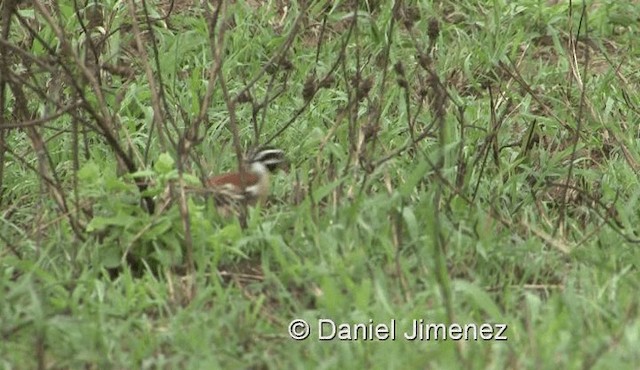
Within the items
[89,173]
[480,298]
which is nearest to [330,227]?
[480,298]

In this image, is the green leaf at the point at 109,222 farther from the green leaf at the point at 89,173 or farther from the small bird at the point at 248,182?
the small bird at the point at 248,182

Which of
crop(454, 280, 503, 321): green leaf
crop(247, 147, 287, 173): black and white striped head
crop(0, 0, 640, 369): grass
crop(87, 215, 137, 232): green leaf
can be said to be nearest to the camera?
crop(0, 0, 640, 369): grass

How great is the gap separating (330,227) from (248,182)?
648 mm

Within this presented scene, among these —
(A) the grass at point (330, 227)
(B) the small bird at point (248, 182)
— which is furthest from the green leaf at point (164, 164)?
(B) the small bird at point (248, 182)

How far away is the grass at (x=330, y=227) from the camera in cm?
503

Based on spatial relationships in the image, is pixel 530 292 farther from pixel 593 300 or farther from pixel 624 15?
pixel 624 15

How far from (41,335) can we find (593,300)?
1.95 m

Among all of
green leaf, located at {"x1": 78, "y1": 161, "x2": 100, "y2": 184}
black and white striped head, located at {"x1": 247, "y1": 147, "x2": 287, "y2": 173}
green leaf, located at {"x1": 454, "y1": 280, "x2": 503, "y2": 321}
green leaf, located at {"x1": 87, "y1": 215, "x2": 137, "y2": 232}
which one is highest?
green leaf, located at {"x1": 78, "y1": 161, "x2": 100, "y2": 184}

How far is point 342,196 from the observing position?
6133 mm

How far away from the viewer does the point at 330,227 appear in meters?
5.83

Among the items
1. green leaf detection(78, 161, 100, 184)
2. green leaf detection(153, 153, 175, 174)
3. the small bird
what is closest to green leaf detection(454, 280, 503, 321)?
the small bird

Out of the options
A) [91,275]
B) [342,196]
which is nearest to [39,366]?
[91,275]

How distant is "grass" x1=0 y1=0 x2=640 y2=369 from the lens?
503 cm

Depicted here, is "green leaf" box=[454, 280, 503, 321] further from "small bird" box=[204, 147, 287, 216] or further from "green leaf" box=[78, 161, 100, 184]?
"green leaf" box=[78, 161, 100, 184]
